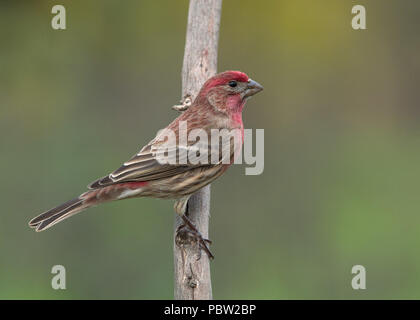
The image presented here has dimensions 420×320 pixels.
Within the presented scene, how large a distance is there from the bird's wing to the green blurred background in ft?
4.30

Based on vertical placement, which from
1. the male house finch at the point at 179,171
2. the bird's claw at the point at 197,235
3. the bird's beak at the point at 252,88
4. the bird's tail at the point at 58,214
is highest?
the bird's beak at the point at 252,88

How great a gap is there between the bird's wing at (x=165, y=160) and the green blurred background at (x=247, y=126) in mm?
1309

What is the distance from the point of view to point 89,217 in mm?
6086

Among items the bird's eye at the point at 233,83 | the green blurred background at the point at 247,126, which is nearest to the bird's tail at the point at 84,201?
the bird's eye at the point at 233,83

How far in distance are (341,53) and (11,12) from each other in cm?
403

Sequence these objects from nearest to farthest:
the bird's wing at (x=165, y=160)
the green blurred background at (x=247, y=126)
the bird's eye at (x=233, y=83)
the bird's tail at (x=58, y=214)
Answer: the bird's tail at (x=58, y=214)
the bird's wing at (x=165, y=160)
the bird's eye at (x=233, y=83)
the green blurred background at (x=247, y=126)

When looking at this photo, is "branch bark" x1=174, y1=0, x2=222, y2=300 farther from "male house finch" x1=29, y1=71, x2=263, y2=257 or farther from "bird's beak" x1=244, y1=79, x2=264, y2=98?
"bird's beak" x1=244, y1=79, x2=264, y2=98

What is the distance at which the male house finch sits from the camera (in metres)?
4.57

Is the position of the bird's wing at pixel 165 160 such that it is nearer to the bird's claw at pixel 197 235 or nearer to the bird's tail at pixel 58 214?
the bird's tail at pixel 58 214

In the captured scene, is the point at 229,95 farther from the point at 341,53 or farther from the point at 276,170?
the point at 341,53

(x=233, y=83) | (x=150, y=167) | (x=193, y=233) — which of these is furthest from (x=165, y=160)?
(x=233, y=83)

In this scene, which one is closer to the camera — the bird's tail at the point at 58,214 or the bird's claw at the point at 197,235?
the bird's claw at the point at 197,235

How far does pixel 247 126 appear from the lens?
23.2 feet

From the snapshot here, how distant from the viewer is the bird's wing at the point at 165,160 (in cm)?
467
